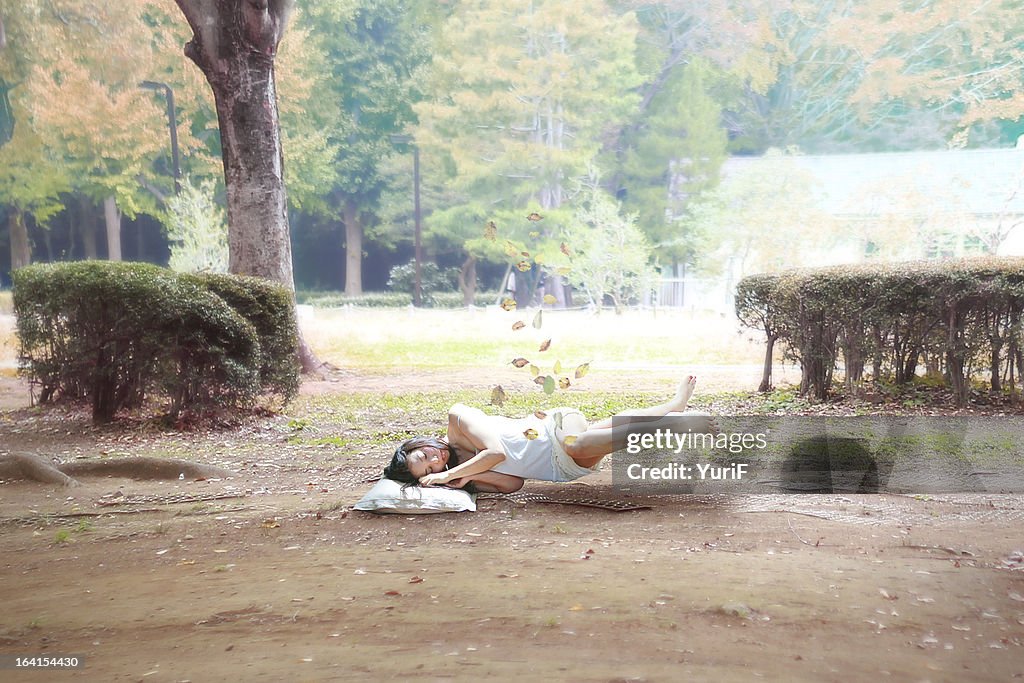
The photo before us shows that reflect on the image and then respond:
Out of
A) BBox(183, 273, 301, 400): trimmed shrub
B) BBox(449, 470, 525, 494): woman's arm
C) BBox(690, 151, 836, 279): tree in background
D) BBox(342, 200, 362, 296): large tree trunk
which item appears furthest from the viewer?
BBox(690, 151, 836, 279): tree in background

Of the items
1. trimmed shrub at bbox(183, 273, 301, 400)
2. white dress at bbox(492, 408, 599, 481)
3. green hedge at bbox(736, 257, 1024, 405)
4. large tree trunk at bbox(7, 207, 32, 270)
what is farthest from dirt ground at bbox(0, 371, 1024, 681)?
large tree trunk at bbox(7, 207, 32, 270)

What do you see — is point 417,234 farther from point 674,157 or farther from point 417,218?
point 674,157

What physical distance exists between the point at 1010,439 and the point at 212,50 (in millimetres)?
5469

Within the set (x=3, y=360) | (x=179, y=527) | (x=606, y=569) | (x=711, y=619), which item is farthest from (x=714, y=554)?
(x=3, y=360)

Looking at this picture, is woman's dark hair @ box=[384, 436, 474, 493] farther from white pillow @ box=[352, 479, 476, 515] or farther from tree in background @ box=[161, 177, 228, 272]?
tree in background @ box=[161, 177, 228, 272]

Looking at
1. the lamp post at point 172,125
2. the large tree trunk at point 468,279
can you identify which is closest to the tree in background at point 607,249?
the large tree trunk at point 468,279

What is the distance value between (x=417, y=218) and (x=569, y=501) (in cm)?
400

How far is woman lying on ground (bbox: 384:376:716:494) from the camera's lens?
373 centimetres

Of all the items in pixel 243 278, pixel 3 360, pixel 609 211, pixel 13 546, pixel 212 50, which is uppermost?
pixel 212 50

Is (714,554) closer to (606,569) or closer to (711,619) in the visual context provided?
(606,569)

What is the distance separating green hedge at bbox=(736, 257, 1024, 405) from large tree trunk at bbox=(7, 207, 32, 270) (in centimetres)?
539

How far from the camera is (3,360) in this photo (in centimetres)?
664

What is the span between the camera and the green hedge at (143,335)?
514cm

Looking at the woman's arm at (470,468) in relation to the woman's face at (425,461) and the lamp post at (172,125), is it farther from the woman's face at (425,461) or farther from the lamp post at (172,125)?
the lamp post at (172,125)
